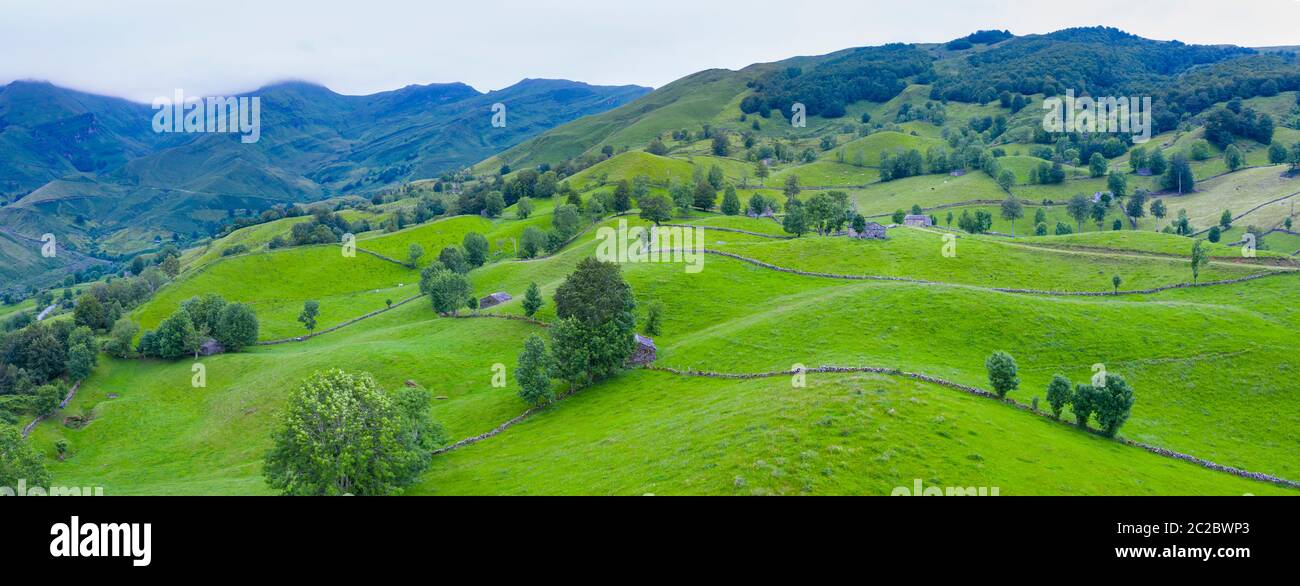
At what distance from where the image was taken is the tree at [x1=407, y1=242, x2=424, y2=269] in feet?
570

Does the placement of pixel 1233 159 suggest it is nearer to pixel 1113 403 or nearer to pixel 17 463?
pixel 1113 403

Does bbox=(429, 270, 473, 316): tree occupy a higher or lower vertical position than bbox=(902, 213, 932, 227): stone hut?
lower

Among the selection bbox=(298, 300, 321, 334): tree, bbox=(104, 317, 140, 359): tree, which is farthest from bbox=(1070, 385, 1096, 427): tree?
bbox=(104, 317, 140, 359): tree

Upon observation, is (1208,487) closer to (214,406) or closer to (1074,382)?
(1074,382)

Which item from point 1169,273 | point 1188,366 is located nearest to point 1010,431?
point 1188,366

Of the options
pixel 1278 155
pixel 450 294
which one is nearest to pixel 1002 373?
pixel 450 294

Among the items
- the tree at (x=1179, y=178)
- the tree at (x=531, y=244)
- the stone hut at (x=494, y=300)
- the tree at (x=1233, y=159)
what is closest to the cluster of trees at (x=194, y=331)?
the stone hut at (x=494, y=300)

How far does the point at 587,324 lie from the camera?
76.6 meters

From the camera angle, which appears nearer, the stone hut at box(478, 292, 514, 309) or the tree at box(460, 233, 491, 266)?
the stone hut at box(478, 292, 514, 309)

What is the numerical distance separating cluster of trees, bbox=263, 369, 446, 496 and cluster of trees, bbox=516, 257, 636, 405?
72.0 ft

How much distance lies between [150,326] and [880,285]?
13817 cm

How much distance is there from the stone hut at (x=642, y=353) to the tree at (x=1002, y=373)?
37.8 metres

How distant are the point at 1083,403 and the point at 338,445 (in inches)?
2375

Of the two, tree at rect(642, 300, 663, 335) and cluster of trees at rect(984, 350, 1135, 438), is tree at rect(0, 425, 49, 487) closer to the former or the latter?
tree at rect(642, 300, 663, 335)
